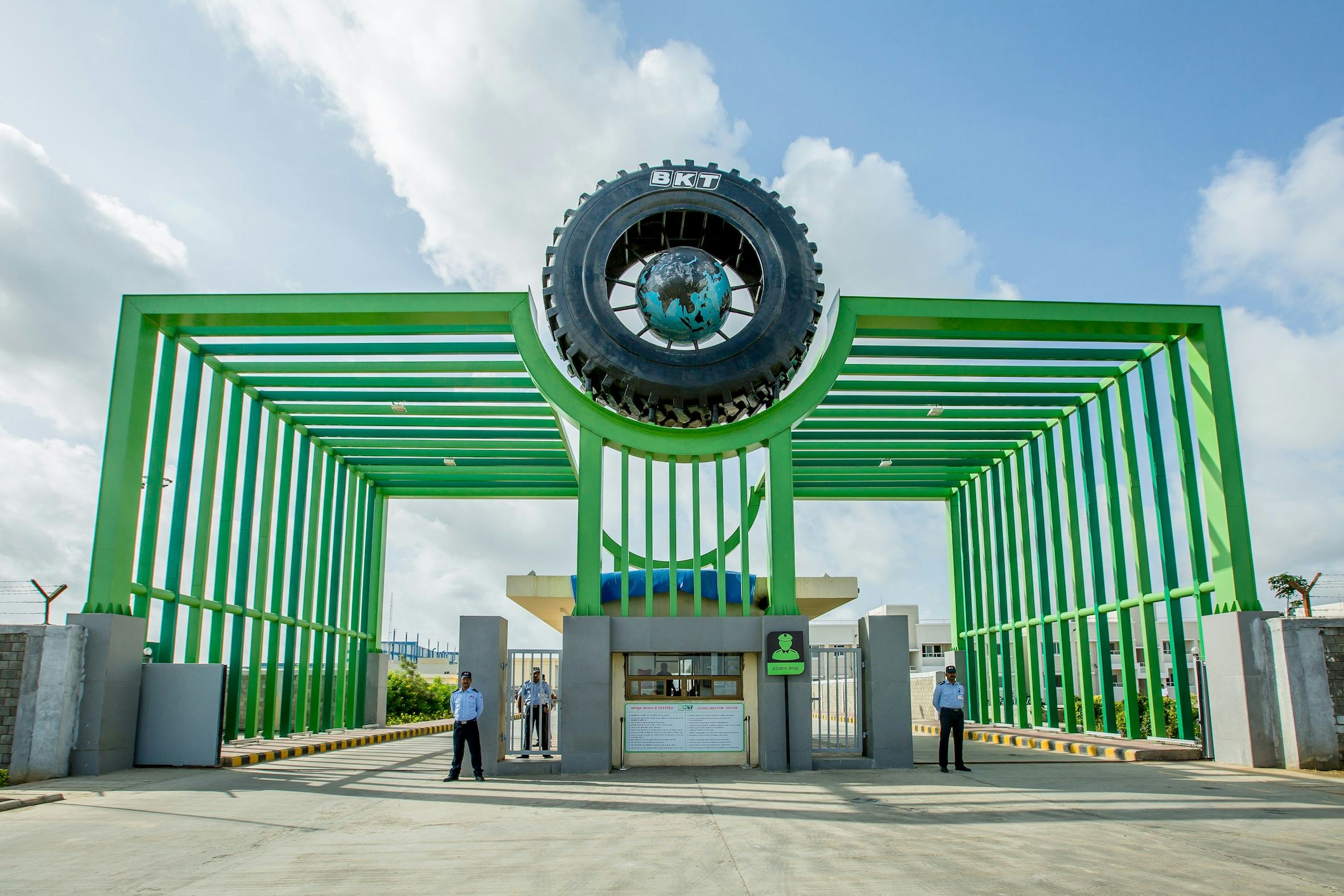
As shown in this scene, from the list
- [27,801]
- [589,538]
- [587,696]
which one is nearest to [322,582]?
[589,538]

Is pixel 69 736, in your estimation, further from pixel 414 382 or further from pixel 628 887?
pixel 628 887

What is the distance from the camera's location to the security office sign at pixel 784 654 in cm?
1427

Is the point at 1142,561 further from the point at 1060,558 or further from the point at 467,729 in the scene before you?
the point at 467,729

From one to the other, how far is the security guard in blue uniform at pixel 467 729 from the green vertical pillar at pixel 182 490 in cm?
624

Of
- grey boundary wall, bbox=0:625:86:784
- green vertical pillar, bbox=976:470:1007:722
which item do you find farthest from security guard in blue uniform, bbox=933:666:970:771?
grey boundary wall, bbox=0:625:86:784

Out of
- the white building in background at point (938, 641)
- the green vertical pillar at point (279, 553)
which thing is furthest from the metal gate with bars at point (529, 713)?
the white building in background at point (938, 641)

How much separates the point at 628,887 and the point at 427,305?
11.1 m

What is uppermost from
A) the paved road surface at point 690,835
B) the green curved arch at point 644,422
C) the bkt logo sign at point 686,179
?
the bkt logo sign at point 686,179

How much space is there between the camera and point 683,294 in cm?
1505

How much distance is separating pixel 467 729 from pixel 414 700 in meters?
27.2

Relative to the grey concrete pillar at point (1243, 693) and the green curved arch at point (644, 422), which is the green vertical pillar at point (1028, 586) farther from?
the green curved arch at point (644, 422)

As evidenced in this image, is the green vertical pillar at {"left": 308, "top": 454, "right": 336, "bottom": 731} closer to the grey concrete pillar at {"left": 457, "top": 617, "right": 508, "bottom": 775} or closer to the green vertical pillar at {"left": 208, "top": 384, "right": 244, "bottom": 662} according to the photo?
the green vertical pillar at {"left": 208, "top": 384, "right": 244, "bottom": 662}

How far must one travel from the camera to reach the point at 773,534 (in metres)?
15.0

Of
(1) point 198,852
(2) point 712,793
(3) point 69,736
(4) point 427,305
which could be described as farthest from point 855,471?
(1) point 198,852
